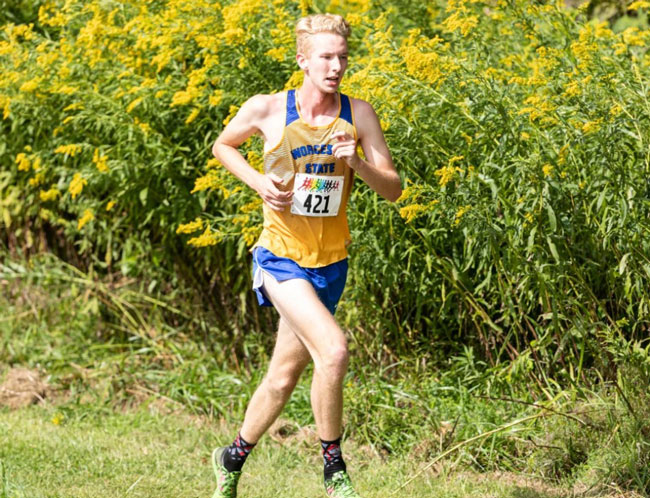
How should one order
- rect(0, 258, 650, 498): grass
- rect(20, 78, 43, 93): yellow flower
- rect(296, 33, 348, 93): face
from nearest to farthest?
rect(296, 33, 348, 93): face, rect(0, 258, 650, 498): grass, rect(20, 78, 43, 93): yellow flower

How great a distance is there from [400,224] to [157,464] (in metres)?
1.71

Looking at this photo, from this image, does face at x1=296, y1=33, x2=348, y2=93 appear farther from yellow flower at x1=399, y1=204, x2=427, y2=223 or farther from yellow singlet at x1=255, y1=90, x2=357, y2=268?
yellow flower at x1=399, y1=204, x2=427, y2=223

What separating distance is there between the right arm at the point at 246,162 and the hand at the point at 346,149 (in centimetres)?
27

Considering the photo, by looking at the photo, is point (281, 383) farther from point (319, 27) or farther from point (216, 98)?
point (216, 98)

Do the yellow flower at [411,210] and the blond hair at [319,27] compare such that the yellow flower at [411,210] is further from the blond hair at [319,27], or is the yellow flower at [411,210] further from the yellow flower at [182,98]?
the yellow flower at [182,98]

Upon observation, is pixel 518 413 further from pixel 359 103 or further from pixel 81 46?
pixel 81 46

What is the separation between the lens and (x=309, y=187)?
13.1 feet

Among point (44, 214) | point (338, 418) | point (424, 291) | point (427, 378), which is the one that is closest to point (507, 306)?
point (424, 291)

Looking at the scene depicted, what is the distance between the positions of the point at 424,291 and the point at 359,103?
4.74 ft

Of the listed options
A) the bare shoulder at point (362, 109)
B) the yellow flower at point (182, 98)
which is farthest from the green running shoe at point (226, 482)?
the yellow flower at point (182, 98)

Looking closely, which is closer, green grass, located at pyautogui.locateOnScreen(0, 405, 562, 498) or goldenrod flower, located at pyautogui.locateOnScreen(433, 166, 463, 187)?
goldenrod flower, located at pyautogui.locateOnScreen(433, 166, 463, 187)

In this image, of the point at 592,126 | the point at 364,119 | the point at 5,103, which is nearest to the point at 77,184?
the point at 5,103

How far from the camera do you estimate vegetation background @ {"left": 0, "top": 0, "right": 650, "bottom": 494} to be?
445 cm

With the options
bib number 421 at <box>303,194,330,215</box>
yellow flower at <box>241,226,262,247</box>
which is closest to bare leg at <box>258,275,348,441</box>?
bib number 421 at <box>303,194,330,215</box>
